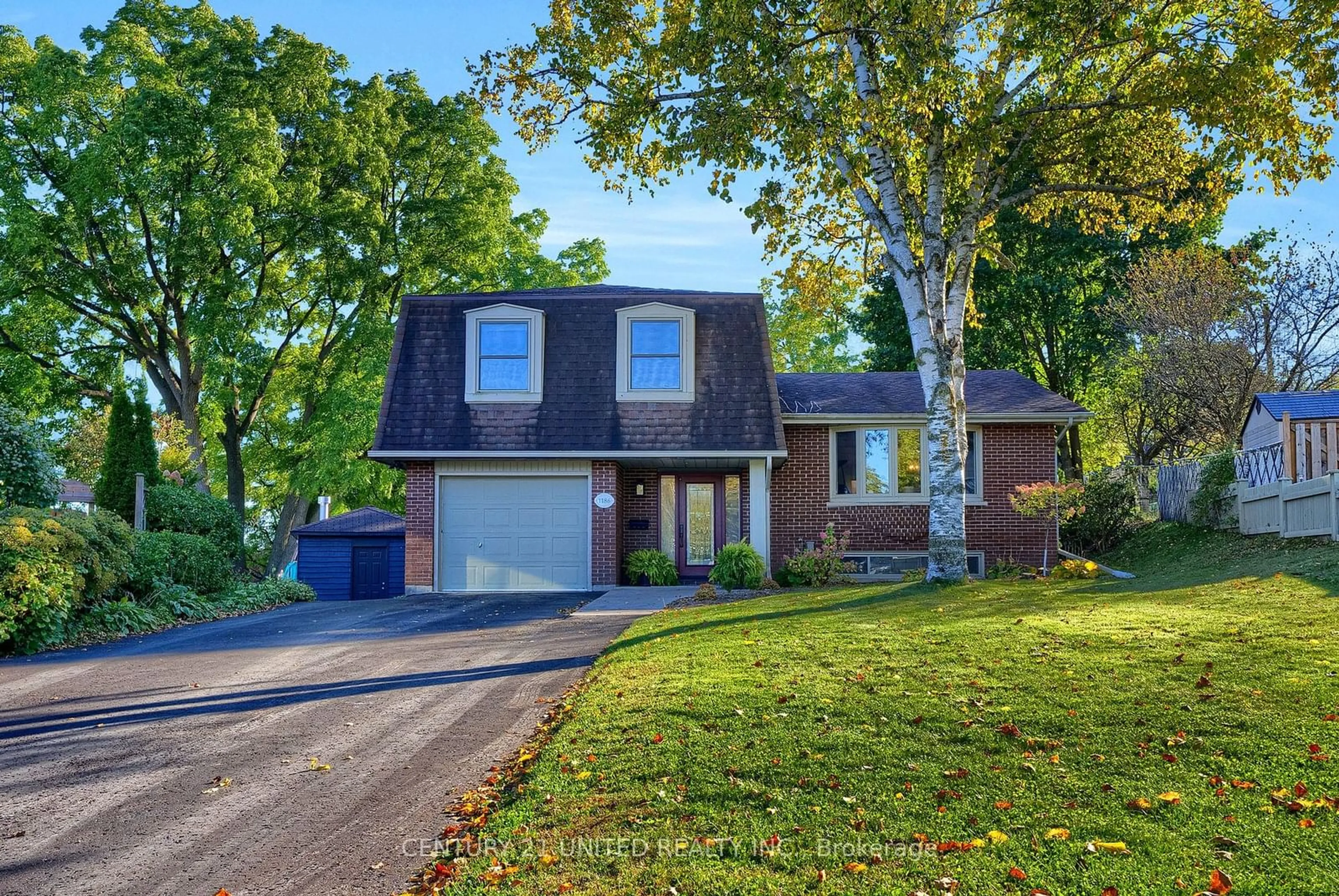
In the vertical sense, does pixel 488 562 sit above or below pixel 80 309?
below

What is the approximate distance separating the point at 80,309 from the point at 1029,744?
1052 inches

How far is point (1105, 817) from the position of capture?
13.6 ft

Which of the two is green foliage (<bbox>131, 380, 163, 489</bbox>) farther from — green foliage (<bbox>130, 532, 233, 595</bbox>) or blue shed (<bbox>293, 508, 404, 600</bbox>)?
blue shed (<bbox>293, 508, 404, 600</bbox>)

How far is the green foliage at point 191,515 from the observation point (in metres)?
19.0

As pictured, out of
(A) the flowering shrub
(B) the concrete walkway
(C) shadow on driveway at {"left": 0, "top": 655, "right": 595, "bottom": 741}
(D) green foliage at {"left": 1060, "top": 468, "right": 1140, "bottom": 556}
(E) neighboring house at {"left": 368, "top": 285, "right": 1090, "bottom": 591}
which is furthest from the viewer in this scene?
(D) green foliage at {"left": 1060, "top": 468, "right": 1140, "bottom": 556}

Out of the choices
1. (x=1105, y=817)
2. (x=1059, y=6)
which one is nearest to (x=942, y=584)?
(x=1059, y=6)

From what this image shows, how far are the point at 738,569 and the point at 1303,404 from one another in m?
11.6

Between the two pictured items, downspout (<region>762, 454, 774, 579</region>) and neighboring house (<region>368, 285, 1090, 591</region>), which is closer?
downspout (<region>762, 454, 774, 579</region>)

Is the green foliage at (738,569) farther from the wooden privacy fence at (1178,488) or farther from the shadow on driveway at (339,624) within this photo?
the wooden privacy fence at (1178,488)

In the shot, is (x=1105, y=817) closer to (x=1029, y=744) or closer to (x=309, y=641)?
(x=1029, y=744)

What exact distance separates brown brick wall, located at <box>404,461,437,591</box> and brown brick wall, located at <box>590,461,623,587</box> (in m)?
3.01

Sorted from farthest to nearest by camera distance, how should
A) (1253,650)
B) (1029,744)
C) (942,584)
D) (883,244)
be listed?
(883,244) < (942,584) < (1253,650) < (1029,744)

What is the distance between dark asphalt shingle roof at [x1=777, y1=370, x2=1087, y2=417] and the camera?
1961cm

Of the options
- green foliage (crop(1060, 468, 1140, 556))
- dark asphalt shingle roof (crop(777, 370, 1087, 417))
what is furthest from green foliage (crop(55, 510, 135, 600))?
green foliage (crop(1060, 468, 1140, 556))
